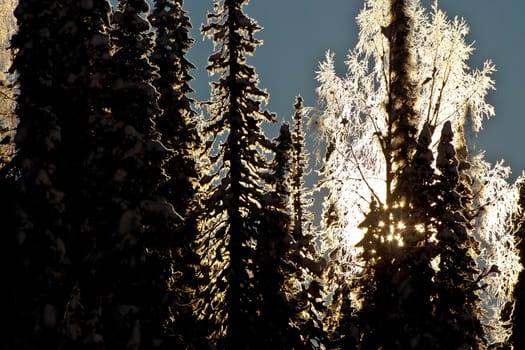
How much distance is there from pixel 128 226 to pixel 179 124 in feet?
36.8

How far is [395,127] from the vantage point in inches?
706

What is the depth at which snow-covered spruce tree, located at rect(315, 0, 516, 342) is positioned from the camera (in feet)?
57.0

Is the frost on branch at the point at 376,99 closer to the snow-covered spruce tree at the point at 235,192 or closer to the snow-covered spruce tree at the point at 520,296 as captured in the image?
the snow-covered spruce tree at the point at 235,192

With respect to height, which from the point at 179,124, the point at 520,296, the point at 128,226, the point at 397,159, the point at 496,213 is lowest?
the point at 128,226

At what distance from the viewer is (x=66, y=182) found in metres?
19.2

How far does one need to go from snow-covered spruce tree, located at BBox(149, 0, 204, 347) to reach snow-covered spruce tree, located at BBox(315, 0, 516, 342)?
9168 mm

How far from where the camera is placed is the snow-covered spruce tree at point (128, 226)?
17962 millimetres

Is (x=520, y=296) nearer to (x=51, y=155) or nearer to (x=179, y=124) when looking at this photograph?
(x=179, y=124)

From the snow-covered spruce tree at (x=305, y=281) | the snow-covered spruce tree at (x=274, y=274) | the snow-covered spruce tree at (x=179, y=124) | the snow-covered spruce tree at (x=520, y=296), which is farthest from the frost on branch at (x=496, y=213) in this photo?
the snow-covered spruce tree at (x=179, y=124)

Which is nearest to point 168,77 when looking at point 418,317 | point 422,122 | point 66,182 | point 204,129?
point 204,129

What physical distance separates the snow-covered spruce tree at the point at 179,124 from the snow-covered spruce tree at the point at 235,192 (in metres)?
2.79

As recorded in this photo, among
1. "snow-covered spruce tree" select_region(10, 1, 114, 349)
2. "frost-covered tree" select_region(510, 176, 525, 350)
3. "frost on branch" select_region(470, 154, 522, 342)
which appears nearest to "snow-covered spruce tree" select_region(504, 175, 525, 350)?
"frost-covered tree" select_region(510, 176, 525, 350)

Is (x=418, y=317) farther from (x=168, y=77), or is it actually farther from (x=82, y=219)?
(x=168, y=77)

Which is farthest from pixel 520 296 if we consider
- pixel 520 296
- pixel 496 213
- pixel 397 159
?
pixel 397 159
